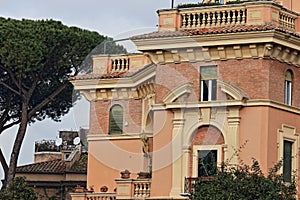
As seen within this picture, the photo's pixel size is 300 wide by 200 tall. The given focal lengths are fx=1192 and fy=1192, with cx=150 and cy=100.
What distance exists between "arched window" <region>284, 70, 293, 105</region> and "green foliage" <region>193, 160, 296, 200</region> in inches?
189

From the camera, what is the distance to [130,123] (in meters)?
44.9

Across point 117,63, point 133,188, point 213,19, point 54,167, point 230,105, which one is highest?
point 213,19

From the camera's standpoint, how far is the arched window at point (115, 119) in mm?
45375

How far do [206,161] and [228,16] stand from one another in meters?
4.71

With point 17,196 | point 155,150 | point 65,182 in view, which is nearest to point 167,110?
point 155,150

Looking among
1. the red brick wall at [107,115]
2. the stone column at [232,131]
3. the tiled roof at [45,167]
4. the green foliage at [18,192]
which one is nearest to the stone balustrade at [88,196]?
the red brick wall at [107,115]

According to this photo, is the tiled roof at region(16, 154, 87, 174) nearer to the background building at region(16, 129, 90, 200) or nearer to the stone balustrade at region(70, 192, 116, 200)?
the background building at region(16, 129, 90, 200)

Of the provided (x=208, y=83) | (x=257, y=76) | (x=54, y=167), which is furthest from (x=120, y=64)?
(x=54, y=167)

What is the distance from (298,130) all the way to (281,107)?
54.1 inches

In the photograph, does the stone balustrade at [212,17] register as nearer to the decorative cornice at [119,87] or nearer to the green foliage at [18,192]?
the decorative cornice at [119,87]

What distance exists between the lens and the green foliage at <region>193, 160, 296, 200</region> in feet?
107

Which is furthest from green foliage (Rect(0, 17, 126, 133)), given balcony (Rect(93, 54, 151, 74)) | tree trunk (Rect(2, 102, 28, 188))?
balcony (Rect(93, 54, 151, 74))

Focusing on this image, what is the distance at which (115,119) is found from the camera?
45531mm

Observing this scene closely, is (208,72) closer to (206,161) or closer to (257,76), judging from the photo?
(257,76)
